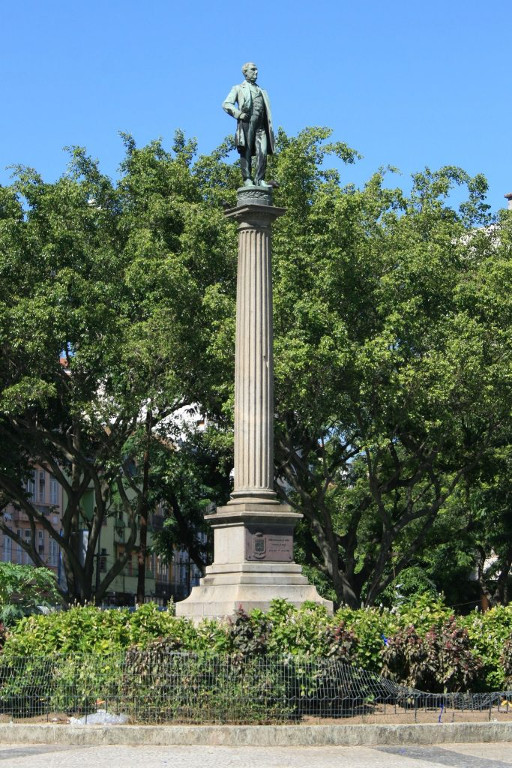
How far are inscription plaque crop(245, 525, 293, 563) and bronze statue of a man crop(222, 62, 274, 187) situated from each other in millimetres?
6118

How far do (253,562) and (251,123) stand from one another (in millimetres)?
7804

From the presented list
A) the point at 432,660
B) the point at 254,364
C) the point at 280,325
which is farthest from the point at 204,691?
the point at 280,325

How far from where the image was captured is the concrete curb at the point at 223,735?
15.2 metres

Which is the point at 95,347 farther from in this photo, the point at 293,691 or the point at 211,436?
the point at 293,691

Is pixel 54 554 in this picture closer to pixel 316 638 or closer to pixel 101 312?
pixel 101 312

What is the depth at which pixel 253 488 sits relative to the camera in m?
21.5

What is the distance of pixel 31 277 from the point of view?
36562 mm

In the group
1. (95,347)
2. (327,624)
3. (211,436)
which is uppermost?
(95,347)

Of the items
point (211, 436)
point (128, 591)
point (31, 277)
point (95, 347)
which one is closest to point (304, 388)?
point (211, 436)

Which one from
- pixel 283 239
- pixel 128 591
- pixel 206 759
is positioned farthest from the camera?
pixel 128 591

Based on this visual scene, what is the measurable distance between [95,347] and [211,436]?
13.3 ft

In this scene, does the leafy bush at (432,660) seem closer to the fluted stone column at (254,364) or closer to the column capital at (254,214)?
the fluted stone column at (254,364)

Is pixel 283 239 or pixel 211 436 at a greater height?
pixel 283 239

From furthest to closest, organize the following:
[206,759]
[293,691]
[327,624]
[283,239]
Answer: [283,239] → [327,624] → [293,691] → [206,759]
